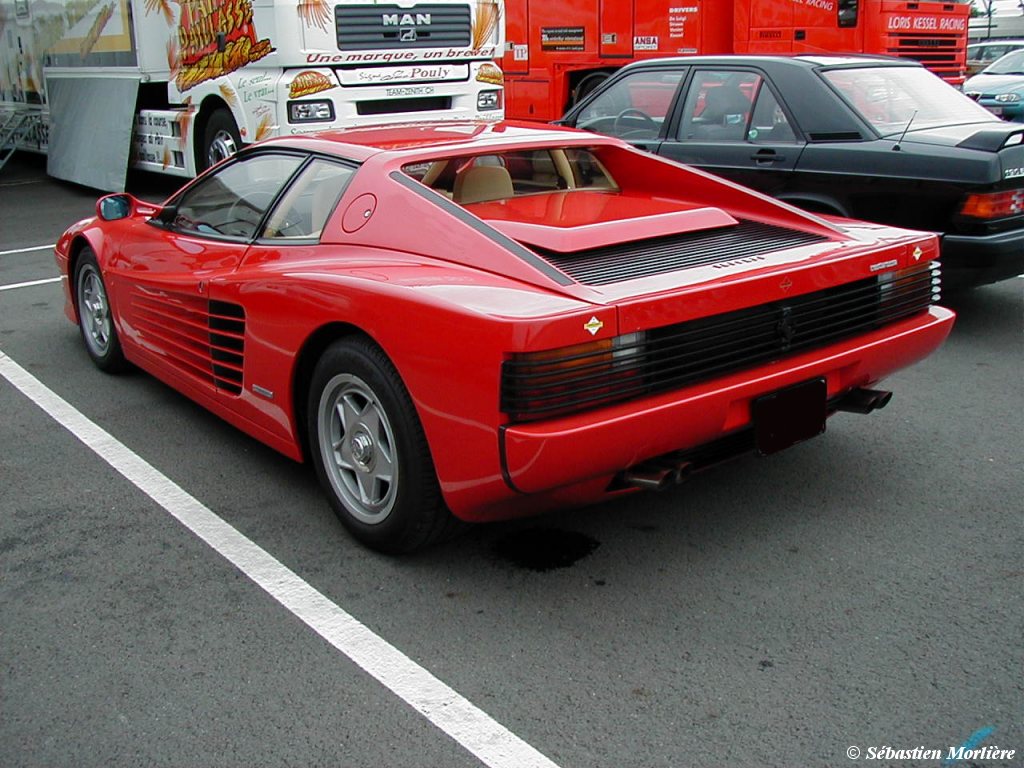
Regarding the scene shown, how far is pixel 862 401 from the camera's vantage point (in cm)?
381

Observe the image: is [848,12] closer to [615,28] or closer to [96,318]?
[615,28]

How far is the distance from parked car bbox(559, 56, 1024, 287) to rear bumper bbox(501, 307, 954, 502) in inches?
95.3

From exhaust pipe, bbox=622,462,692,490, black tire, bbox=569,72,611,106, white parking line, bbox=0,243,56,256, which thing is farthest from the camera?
black tire, bbox=569,72,611,106

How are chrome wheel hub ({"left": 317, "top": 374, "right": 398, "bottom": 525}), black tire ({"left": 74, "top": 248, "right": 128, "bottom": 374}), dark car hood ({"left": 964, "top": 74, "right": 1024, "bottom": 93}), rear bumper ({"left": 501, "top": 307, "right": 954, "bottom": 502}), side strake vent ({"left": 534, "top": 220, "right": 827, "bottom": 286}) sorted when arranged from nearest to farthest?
rear bumper ({"left": 501, "top": 307, "right": 954, "bottom": 502}) → side strake vent ({"left": 534, "top": 220, "right": 827, "bottom": 286}) → chrome wheel hub ({"left": 317, "top": 374, "right": 398, "bottom": 525}) → black tire ({"left": 74, "top": 248, "right": 128, "bottom": 374}) → dark car hood ({"left": 964, "top": 74, "right": 1024, "bottom": 93})

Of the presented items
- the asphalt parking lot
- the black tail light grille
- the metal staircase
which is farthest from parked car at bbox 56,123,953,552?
the metal staircase

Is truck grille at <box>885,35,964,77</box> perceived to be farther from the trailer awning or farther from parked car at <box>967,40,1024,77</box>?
parked car at <box>967,40,1024,77</box>

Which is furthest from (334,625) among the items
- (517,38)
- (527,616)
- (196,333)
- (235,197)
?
(517,38)

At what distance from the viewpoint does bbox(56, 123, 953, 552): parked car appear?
117 inches

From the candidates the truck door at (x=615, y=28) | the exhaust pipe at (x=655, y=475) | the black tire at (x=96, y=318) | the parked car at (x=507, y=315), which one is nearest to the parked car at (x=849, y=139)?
the parked car at (x=507, y=315)

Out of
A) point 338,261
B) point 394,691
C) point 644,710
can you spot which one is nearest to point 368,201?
point 338,261

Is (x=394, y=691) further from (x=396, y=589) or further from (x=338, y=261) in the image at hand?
(x=338, y=261)

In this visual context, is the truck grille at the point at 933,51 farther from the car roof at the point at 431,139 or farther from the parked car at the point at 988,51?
the parked car at the point at 988,51

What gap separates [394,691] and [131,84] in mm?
10225

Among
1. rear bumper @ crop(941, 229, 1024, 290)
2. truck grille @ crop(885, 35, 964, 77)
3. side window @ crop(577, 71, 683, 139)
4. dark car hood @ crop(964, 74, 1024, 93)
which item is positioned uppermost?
truck grille @ crop(885, 35, 964, 77)
